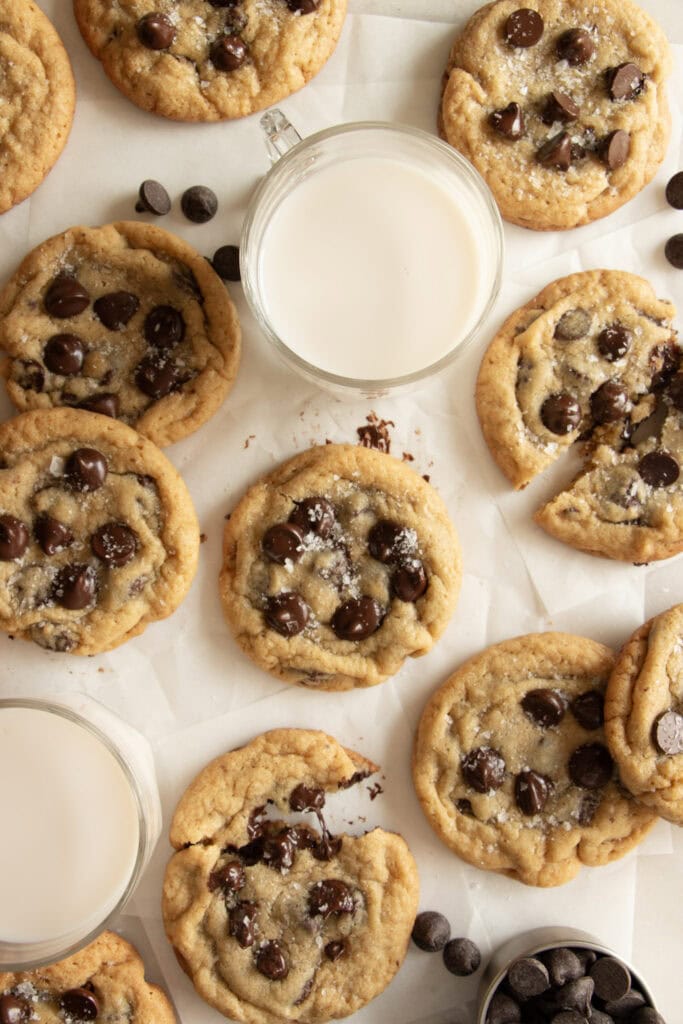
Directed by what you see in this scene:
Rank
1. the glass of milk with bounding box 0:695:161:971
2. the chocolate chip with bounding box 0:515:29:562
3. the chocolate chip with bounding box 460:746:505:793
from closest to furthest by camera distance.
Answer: the glass of milk with bounding box 0:695:161:971, the chocolate chip with bounding box 0:515:29:562, the chocolate chip with bounding box 460:746:505:793

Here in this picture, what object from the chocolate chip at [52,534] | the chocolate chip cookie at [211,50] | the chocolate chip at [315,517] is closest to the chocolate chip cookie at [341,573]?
the chocolate chip at [315,517]

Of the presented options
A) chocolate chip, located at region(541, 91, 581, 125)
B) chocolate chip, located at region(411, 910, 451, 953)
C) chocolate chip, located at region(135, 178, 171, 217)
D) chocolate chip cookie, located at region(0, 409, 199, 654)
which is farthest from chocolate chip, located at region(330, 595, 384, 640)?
chocolate chip, located at region(541, 91, 581, 125)

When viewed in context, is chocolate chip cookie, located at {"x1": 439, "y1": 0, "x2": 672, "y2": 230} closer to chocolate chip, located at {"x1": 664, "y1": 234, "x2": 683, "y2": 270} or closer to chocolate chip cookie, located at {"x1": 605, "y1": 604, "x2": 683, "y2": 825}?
chocolate chip, located at {"x1": 664, "y1": 234, "x2": 683, "y2": 270}

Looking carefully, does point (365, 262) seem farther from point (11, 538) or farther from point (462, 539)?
point (11, 538)

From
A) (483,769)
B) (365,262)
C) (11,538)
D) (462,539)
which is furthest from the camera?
(462,539)

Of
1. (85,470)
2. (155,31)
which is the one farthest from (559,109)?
(85,470)

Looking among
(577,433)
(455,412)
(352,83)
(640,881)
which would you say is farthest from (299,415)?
(640,881)
